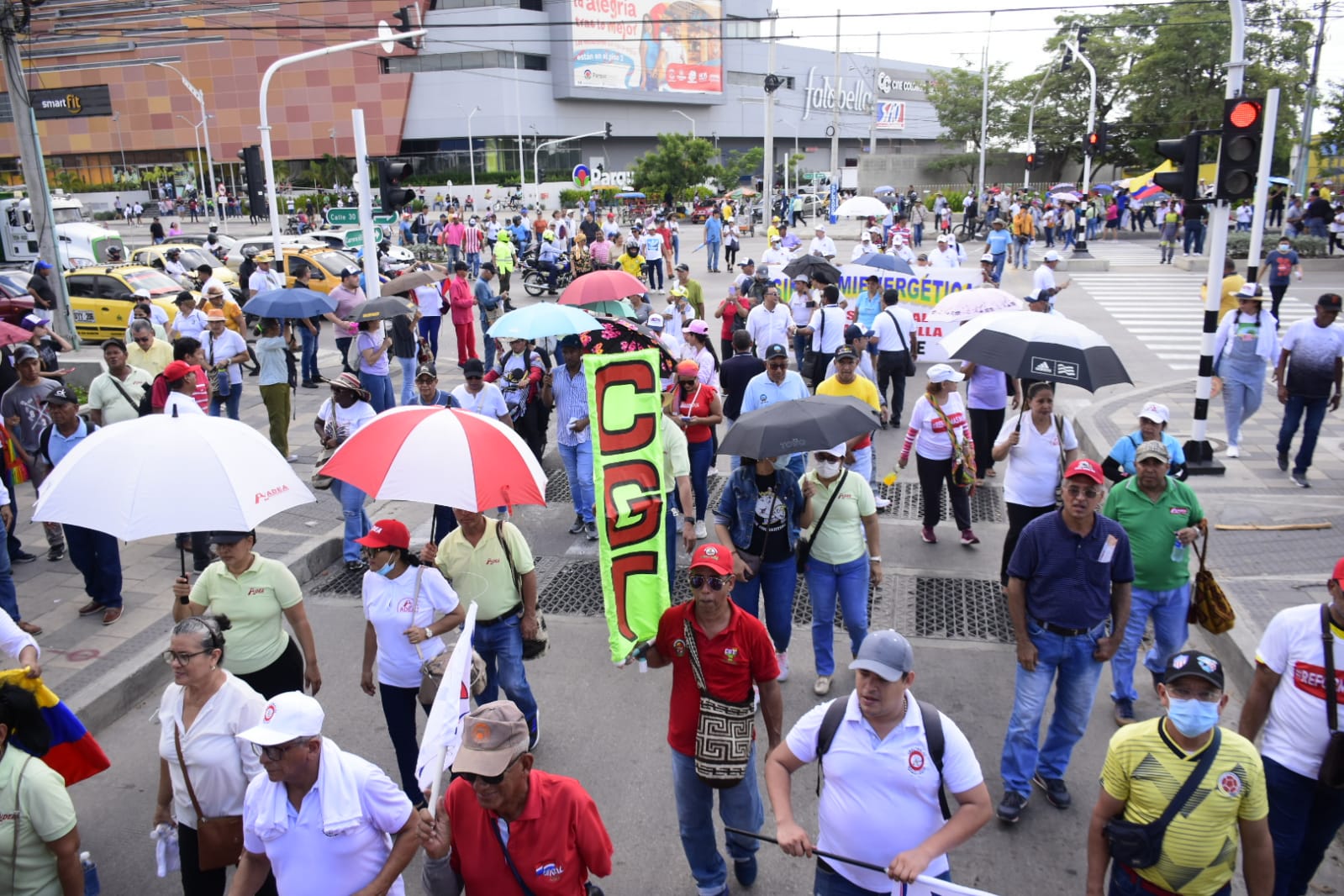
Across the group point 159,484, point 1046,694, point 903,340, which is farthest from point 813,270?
point 159,484

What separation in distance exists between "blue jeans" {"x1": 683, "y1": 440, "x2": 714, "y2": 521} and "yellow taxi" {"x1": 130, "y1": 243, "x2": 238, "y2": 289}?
17194mm

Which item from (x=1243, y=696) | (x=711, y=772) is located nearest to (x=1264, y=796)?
(x=711, y=772)

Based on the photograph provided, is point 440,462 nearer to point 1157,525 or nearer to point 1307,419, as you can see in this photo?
point 1157,525

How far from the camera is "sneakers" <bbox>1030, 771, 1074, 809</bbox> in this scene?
529 cm

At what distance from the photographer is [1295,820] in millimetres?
4191

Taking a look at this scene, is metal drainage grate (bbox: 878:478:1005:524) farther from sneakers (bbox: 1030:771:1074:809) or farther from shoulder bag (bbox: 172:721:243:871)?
shoulder bag (bbox: 172:721:243:871)

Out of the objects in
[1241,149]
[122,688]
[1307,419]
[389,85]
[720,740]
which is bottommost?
[122,688]

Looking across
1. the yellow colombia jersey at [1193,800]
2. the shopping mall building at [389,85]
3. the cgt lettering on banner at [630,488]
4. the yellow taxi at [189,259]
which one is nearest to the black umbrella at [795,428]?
the cgt lettering on banner at [630,488]

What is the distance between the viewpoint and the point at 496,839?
323 cm

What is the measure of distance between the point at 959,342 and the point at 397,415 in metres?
4.94

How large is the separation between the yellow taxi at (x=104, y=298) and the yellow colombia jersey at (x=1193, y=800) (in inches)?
804

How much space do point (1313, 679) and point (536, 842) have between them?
3.24m

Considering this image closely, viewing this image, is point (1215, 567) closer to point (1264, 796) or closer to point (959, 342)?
point (959, 342)

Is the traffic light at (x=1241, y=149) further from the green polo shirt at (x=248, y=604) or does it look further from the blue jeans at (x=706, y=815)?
the green polo shirt at (x=248, y=604)
